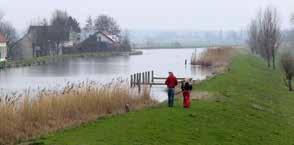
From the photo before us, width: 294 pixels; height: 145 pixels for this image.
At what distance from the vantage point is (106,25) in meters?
133

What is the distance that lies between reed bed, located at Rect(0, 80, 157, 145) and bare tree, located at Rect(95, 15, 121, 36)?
108836mm

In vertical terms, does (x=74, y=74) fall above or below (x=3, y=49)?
below

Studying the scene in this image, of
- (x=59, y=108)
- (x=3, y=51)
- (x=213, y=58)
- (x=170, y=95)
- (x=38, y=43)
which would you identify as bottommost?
(x=59, y=108)

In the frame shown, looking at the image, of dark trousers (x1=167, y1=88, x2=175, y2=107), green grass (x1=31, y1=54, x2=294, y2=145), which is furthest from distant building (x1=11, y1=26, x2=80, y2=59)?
dark trousers (x1=167, y1=88, x2=175, y2=107)

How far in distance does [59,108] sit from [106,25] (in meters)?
116

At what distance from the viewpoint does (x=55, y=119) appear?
1703cm

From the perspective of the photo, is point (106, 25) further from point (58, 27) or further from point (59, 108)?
point (59, 108)

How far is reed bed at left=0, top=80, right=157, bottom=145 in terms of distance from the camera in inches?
607

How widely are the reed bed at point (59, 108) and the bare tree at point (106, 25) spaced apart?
109m

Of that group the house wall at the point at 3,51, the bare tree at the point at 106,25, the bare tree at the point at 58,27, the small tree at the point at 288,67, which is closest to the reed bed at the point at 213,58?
the small tree at the point at 288,67

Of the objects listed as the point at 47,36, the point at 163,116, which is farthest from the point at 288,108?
the point at 47,36

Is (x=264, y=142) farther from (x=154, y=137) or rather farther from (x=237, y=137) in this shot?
(x=154, y=137)

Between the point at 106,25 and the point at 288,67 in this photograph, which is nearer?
the point at 288,67

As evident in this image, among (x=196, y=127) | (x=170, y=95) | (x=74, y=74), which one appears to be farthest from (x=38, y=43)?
(x=196, y=127)
